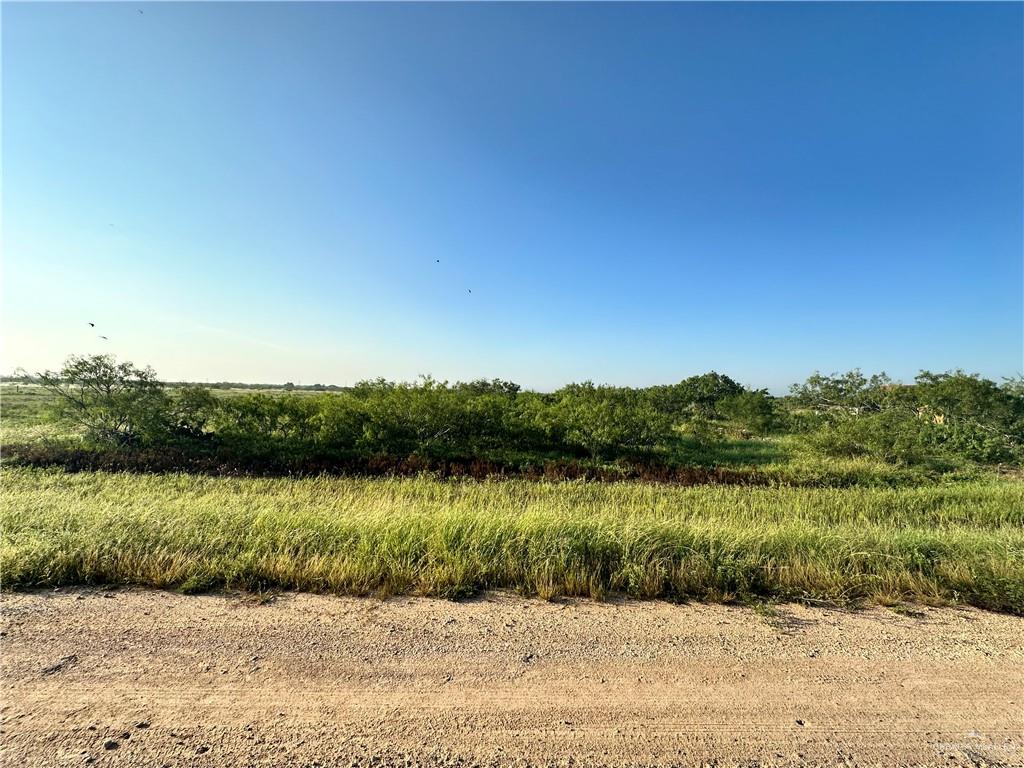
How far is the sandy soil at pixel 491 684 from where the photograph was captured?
7.59ft

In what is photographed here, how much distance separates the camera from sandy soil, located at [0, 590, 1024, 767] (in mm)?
2312

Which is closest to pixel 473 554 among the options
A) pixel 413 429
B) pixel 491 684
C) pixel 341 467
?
pixel 491 684

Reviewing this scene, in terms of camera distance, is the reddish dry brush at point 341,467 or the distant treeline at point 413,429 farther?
the distant treeline at point 413,429

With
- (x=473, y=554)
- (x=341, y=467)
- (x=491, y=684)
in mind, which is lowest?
(x=341, y=467)

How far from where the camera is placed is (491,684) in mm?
2795

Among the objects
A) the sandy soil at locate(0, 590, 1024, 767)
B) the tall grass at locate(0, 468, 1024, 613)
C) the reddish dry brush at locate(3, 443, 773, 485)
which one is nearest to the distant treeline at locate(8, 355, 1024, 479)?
the reddish dry brush at locate(3, 443, 773, 485)

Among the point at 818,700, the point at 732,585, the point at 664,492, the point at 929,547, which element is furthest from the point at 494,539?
the point at 664,492

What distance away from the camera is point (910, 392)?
28578 millimetres

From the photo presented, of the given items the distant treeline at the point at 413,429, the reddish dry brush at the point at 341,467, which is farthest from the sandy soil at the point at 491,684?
the distant treeline at the point at 413,429

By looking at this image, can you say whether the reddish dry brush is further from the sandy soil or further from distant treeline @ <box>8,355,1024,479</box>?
the sandy soil

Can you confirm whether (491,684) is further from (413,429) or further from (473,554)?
(413,429)

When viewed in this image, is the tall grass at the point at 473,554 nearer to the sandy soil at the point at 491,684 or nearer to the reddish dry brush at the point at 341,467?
the sandy soil at the point at 491,684

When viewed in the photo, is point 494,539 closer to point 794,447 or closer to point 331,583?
point 331,583

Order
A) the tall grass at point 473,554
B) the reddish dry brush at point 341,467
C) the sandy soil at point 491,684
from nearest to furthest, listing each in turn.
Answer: the sandy soil at point 491,684
the tall grass at point 473,554
the reddish dry brush at point 341,467
